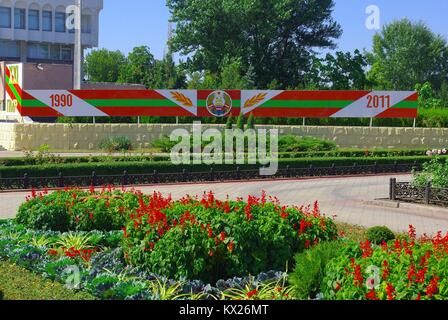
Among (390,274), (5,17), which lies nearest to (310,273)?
(390,274)

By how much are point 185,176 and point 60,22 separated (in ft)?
154

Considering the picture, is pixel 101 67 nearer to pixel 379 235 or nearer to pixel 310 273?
pixel 379 235

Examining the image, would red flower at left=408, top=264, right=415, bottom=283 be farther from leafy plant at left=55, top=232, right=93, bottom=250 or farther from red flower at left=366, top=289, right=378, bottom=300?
leafy plant at left=55, top=232, right=93, bottom=250

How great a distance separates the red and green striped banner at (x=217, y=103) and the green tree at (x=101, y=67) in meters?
53.9

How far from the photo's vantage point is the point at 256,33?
182 ft

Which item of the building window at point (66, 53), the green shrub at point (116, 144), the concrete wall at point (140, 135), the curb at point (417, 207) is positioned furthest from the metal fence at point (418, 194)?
the building window at point (66, 53)

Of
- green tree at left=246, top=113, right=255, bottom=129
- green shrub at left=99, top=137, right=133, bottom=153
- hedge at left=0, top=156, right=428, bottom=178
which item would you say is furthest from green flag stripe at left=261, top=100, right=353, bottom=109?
green shrub at left=99, top=137, right=133, bottom=153

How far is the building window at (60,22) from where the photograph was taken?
221 ft

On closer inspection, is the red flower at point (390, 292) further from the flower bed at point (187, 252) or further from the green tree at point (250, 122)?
the green tree at point (250, 122)

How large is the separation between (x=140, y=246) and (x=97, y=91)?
2255 cm

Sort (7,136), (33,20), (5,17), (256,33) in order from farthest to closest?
(33,20)
(5,17)
(256,33)
(7,136)
